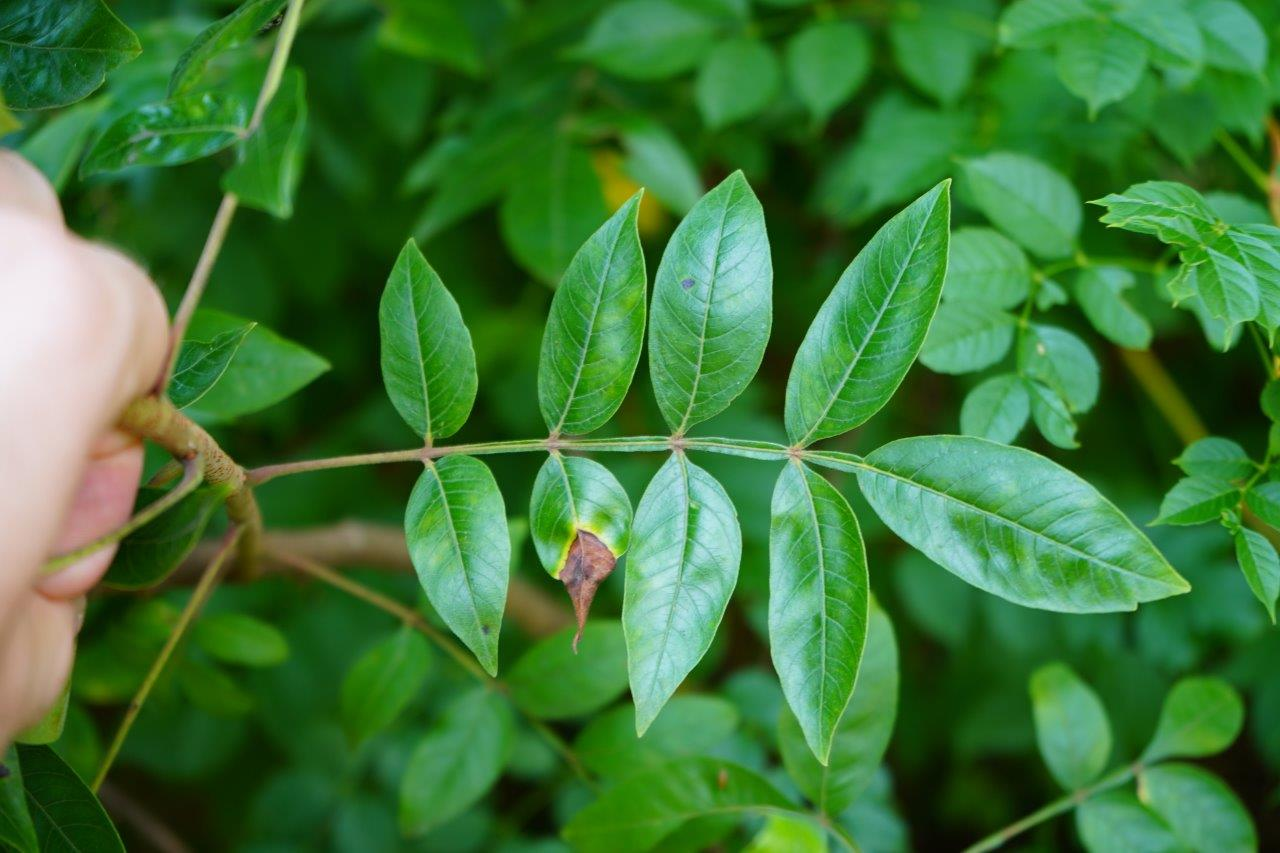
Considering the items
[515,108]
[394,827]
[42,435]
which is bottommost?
[394,827]

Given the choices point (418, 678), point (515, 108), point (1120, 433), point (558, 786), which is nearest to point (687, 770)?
point (418, 678)

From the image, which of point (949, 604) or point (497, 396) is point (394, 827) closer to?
point (497, 396)

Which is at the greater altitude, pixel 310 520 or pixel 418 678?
pixel 418 678

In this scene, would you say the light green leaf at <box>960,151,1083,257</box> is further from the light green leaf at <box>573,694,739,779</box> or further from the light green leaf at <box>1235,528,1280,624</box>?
the light green leaf at <box>573,694,739,779</box>

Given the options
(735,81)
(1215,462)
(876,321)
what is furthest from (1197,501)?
(735,81)

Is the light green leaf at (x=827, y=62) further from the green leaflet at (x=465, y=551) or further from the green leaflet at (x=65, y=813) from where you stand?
the green leaflet at (x=65, y=813)

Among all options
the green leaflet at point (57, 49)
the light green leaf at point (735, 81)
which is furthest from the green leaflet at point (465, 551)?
the light green leaf at point (735, 81)
